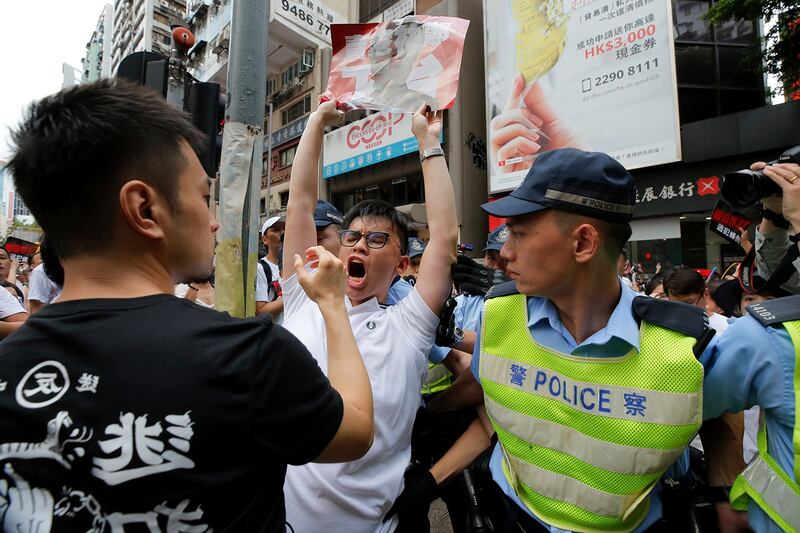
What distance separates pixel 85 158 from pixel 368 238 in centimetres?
131

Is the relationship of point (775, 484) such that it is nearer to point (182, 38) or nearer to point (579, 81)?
point (182, 38)

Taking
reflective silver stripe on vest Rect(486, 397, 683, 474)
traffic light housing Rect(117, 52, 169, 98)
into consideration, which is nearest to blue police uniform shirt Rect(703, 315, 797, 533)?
reflective silver stripe on vest Rect(486, 397, 683, 474)

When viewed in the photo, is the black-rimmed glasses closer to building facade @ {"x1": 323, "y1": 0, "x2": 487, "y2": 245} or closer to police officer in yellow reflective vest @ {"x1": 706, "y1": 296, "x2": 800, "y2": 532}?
police officer in yellow reflective vest @ {"x1": 706, "y1": 296, "x2": 800, "y2": 532}

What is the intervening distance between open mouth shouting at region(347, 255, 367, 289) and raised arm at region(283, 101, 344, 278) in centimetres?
21

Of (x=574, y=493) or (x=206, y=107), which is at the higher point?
(x=206, y=107)

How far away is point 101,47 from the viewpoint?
2827 inches

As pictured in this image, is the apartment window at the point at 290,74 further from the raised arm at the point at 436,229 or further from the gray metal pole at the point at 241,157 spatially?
the raised arm at the point at 436,229

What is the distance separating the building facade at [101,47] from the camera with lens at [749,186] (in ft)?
264

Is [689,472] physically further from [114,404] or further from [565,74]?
[565,74]

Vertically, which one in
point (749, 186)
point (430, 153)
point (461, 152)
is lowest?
point (749, 186)

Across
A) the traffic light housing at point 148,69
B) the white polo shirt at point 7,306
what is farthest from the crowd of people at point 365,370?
the white polo shirt at point 7,306

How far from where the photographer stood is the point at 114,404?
0.83 metres

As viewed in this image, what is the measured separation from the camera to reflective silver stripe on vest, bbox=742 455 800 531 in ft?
4.12

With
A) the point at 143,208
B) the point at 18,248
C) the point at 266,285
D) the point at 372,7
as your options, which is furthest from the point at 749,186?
the point at 372,7
